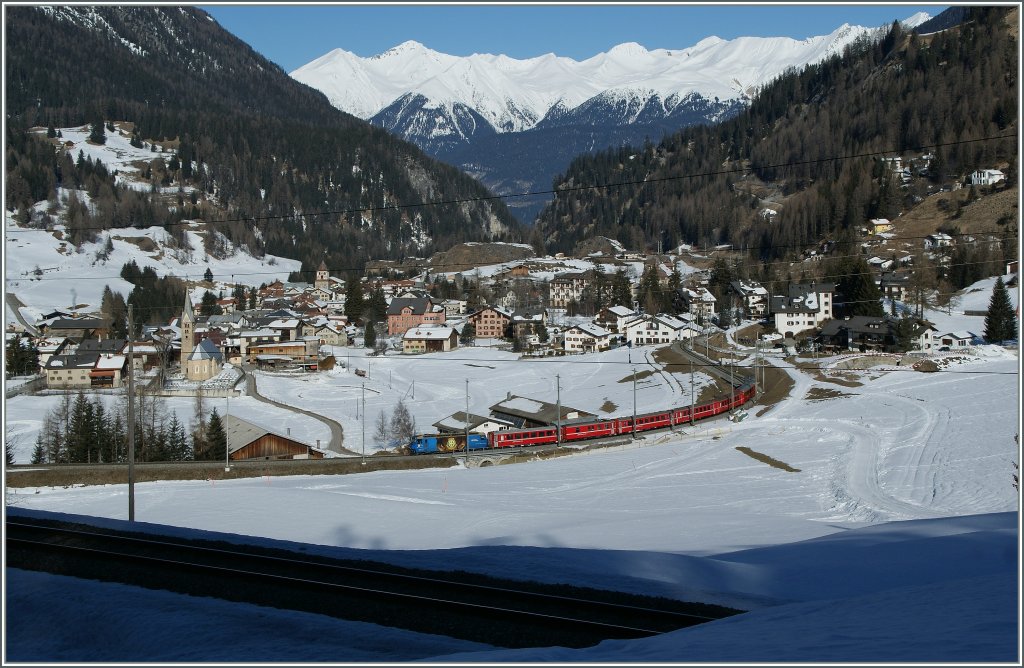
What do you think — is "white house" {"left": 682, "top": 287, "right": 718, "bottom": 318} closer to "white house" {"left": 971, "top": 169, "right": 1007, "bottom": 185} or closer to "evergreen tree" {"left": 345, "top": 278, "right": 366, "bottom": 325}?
"evergreen tree" {"left": 345, "top": 278, "right": 366, "bottom": 325}

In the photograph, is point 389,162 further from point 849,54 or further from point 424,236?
point 849,54

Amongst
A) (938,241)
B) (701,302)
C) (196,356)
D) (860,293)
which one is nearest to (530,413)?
(196,356)

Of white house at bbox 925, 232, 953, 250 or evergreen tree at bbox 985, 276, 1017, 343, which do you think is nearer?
evergreen tree at bbox 985, 276, 1017, 343

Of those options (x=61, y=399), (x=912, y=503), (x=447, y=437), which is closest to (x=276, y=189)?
(x=61, y=399)

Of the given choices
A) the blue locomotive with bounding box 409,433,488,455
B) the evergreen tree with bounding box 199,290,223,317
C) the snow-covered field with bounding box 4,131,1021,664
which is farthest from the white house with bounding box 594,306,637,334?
the evergreen tree with bounding box 199,290,223,317

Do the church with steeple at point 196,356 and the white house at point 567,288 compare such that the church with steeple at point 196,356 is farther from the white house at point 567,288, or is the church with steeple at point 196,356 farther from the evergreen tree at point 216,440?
the white house at point 567,288

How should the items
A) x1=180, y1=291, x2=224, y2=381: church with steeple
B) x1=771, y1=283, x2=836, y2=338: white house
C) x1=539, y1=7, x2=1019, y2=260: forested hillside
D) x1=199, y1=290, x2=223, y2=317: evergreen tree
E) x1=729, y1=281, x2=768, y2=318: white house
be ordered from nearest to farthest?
x1=180, y1=291, x2=224, y2=381: church with steeple → x1=771, y1=283, x2=836, y2=338: white house → x1=729, y1=281, x2=768, y2=318: white house → x1=199, y1=290, x2=223, y2=317: evergreen tree → x1=539, y1=7, x2=1019, y2=260: forested hillside
